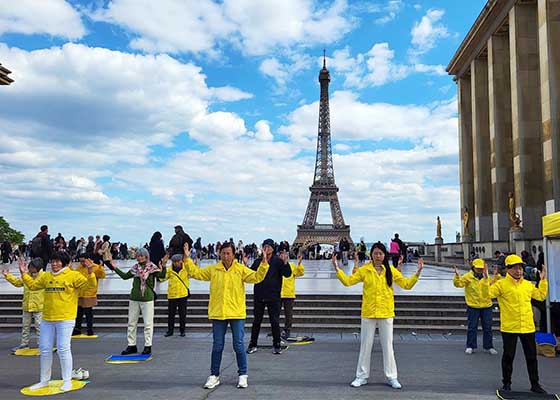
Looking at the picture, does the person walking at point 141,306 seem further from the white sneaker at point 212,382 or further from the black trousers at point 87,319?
the white sneaker at point 212,382

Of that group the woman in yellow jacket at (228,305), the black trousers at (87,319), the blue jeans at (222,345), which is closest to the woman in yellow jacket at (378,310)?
the woman in yellow jacket at (228,305)

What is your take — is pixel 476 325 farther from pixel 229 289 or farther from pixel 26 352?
pixel 26 352

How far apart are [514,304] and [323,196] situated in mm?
77222

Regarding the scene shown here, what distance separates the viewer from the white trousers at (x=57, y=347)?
693 cm

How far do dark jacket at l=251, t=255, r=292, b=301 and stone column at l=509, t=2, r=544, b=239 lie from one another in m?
25.6

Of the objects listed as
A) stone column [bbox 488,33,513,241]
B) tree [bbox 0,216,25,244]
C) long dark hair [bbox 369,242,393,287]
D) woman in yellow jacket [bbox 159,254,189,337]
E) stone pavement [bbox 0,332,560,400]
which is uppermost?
stone column [bbox 488,33,513,241]

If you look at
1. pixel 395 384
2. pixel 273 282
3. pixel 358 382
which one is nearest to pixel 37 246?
pixel 273 282

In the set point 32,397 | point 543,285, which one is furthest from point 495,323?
point 32,397

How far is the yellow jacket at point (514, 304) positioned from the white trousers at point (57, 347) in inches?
226

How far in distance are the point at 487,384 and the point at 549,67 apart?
24361 millimetres

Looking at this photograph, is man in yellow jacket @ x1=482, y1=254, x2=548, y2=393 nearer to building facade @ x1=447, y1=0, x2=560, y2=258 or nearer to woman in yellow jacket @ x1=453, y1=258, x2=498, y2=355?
woman in yellow jacket @ x1=453, y1=258, x2=498, y2=355

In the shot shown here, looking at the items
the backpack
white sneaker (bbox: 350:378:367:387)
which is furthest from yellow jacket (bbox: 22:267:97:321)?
the backpack

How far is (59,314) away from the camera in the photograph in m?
7.08

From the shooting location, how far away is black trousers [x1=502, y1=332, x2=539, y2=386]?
6688mm
